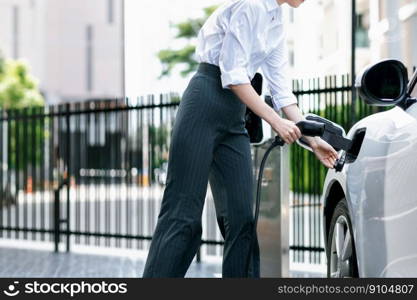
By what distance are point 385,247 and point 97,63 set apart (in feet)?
211

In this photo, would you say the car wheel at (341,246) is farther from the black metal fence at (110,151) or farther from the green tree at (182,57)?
the green tree at (182,57)

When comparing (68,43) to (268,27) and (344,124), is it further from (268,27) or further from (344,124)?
(268,27)

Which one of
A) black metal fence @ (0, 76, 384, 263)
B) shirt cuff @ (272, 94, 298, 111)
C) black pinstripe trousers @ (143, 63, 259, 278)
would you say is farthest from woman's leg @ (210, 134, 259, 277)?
black metal fence @ (0, 76, 384, 263)

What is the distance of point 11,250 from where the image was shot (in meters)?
10.1

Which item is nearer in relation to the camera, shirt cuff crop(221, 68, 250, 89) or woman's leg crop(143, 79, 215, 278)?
shirt cuff crop(221, 68, 250, 89)

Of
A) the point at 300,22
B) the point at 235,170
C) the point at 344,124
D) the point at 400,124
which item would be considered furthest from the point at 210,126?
the point at 300,22

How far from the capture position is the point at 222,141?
3305mm

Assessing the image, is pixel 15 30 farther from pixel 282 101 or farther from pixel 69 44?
pixel 282 101

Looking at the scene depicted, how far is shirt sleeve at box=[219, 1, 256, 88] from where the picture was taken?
3.13m

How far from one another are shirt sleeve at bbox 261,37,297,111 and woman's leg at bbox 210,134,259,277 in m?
0.26

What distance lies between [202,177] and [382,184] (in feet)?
2.53

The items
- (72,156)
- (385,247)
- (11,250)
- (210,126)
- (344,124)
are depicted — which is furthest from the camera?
(72,156)

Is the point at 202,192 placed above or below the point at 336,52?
below

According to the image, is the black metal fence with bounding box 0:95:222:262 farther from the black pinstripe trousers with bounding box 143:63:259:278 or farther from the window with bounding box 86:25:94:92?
the window with bounding box 86:25:94:92
